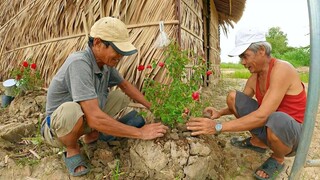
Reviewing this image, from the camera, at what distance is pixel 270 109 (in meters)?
→ 2.32

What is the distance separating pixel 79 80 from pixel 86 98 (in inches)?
5.5

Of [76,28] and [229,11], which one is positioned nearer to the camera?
[76,28]

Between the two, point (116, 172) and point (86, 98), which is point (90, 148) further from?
point (86, 98)

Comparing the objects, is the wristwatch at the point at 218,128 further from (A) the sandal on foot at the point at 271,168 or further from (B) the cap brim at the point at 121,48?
(B) the cap brim at the point at 121,48

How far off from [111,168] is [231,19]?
645cm

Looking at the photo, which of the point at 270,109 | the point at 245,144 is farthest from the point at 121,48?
the point at 245,144

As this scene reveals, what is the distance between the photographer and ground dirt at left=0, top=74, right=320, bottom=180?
90.3 inches

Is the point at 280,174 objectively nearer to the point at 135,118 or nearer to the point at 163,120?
the point at 163,120

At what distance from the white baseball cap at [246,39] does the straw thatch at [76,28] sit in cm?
72

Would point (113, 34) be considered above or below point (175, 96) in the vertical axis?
above

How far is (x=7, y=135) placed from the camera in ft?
9.91

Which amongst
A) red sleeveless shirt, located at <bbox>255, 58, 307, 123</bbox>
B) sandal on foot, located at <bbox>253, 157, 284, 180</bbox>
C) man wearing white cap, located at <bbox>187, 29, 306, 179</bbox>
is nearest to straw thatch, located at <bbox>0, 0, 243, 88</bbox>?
man wearing white cap, located at <bbox>187, 29, 306, 179</bbox>

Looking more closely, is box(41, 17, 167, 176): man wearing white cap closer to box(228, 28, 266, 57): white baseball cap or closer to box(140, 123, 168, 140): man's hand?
box(140, 123, 168, 140): man's hand

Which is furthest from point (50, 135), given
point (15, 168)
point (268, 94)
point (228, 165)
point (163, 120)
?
point (268, 94)
